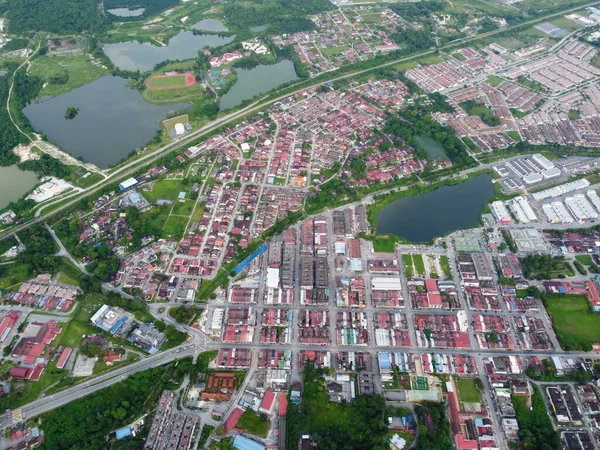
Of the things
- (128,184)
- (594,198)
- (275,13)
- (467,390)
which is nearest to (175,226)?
(128,184)

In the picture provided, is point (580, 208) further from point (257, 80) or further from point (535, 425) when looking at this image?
point (257, 80)

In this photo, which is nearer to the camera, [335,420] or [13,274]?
[335,420]

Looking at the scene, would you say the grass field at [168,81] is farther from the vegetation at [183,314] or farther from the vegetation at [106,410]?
the vegetation at [106,410]

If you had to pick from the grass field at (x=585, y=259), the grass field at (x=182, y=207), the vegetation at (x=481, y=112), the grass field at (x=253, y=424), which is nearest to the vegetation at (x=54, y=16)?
the grass field at (x=182, y=207)

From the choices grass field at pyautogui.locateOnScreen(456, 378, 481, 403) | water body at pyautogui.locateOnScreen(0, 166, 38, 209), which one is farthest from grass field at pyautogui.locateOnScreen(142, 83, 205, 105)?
grass field at pyautogui.locateOnScreen(456, 378, 481, 403)

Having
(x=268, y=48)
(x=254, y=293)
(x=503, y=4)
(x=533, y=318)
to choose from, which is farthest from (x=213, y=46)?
(x=533, y=318)

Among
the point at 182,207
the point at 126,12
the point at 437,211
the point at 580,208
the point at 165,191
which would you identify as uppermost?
the point at 126,12

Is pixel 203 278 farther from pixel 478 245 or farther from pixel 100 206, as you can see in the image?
pixel 478 245
